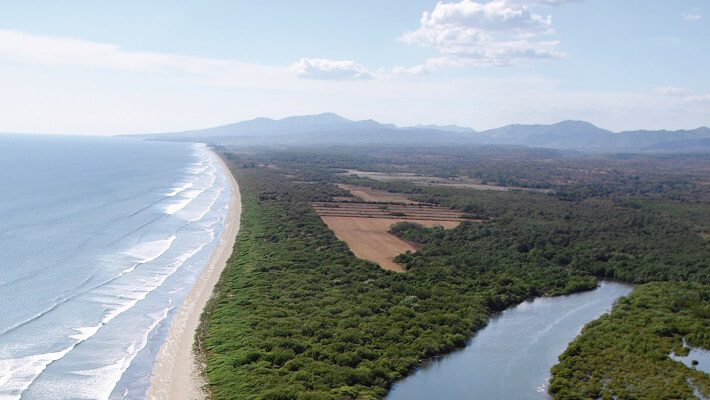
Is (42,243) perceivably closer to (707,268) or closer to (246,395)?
(246,395)

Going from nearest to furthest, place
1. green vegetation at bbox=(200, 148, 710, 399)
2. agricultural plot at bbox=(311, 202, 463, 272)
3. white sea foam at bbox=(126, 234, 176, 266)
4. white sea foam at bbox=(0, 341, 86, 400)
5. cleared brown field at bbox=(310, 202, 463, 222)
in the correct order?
white sea foam at bbox=(0, 341, 86, 400), green vegetation at bbox=(200, 148, 710, 399), white sea foam at bbox=(126, 234, 176, 266), agricultural plot at bbox=(311, 202, 463, 272), cleared brown field at bbox=(310, 202, 463, 222)

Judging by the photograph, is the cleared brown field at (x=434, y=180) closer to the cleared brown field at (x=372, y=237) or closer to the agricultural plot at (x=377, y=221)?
the agricultural plot at (x=377, y=221)

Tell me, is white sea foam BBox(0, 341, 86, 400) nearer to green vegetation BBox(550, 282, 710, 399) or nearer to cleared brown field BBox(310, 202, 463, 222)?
green vegetation BBox(550, 282, 710, 399)

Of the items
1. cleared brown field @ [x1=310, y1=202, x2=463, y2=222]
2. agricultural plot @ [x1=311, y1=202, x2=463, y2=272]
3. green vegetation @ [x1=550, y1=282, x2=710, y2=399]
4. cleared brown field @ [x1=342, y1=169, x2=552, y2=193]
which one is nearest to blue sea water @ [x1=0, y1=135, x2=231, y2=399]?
agricultural plot @ [x1=311, y1=202, x2=463, y2=272]

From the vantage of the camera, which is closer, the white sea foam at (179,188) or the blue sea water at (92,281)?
the blue sea water at (92,281)

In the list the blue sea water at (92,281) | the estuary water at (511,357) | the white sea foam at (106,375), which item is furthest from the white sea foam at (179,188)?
the estuary water at (511,357)

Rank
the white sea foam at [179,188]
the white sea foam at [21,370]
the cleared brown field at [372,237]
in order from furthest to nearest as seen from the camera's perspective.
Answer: the white sea foam at [179,188], the cleared brown field at [372,237], the white sea foam at [21,370]
